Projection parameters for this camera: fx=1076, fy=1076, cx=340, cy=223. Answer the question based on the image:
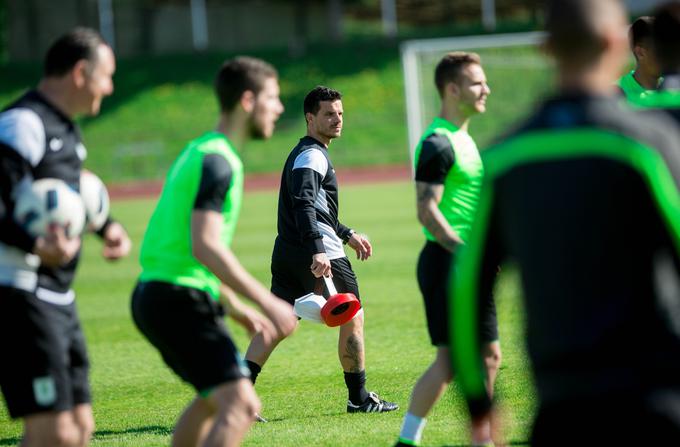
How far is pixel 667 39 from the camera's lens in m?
4.85

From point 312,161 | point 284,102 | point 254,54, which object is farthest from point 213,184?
point 254,54

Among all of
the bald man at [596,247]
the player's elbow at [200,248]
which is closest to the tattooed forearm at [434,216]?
the player's elbow at [200,248]

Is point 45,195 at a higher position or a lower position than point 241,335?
higher

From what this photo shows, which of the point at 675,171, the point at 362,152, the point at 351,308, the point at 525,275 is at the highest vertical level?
the point at 675,171

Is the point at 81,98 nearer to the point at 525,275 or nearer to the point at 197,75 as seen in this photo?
the point at 525,275

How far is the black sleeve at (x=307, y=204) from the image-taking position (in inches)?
293

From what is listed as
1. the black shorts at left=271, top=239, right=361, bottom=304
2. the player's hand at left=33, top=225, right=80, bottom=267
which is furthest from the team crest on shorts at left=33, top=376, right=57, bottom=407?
the black shorts at left=271, top=239, right=361, bottom=304

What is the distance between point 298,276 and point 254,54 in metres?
40.0

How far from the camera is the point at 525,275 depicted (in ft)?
10.4

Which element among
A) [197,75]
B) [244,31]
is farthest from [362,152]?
[244,31]

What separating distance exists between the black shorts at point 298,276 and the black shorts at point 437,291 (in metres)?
1.90

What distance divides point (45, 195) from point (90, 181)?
1.21 ft

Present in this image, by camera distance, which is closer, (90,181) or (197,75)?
(90,181)

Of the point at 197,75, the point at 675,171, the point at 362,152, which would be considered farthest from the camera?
the point at 197,75
